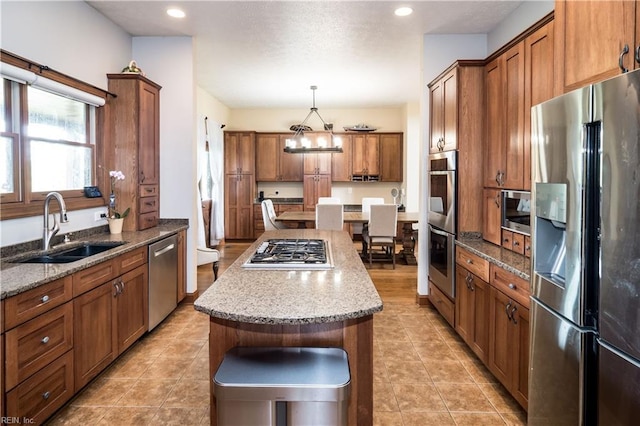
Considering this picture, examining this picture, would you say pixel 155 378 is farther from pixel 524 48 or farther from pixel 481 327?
pixel 524 48

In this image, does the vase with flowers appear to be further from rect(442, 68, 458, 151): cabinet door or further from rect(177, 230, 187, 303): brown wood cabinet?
rect(442, 68, 458, 151): cabinet door

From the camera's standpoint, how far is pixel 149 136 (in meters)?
4.03

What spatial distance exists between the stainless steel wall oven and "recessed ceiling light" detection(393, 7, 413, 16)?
132cm

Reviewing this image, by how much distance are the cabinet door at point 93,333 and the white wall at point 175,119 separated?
5.34 feet

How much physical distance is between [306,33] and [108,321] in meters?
3.24

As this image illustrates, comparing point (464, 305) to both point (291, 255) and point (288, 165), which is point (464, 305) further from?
point (288, 165)

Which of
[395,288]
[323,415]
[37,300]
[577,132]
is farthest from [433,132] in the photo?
[37,300]

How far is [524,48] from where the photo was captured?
2.72 m

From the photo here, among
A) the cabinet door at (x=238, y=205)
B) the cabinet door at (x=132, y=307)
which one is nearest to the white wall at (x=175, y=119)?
the cabinet door at (x=132, y=307)

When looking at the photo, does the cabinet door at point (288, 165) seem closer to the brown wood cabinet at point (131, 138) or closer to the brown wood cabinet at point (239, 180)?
the brown wood cabinet at point (239, 180)

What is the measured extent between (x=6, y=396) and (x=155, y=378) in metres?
1.02

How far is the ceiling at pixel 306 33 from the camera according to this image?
11.6 ft

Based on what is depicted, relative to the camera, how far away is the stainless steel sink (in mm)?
2609

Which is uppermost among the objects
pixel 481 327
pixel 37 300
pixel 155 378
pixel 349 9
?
pixel 349 9
